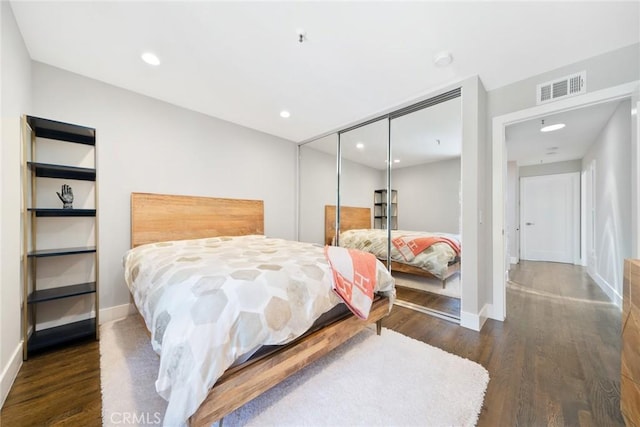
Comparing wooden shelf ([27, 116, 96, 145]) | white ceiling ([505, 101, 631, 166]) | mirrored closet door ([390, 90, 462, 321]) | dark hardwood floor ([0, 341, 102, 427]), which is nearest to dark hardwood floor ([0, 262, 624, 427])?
dark hardwood floor ([0, 341, 102, 427])

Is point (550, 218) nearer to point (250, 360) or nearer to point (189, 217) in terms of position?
point (250, 360)

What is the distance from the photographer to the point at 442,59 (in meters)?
2.08

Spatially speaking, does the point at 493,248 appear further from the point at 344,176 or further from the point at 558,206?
the point at 558,206

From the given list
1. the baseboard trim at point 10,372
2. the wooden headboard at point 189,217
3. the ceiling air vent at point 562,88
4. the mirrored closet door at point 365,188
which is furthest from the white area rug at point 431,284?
the baseboard trim at point 10,372

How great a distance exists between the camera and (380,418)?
1.27 m

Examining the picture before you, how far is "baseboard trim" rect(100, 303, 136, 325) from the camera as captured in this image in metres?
2.46

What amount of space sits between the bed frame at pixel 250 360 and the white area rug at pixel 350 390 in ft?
0.55

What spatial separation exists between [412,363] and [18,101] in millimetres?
3462

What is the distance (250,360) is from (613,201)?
461cm

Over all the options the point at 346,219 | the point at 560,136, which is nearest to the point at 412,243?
the point at 346,219

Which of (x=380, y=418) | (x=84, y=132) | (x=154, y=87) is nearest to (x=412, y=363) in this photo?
(x=380, y=418)

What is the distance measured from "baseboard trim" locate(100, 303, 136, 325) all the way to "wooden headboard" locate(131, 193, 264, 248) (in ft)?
2.20

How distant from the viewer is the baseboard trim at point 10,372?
54.8 inches

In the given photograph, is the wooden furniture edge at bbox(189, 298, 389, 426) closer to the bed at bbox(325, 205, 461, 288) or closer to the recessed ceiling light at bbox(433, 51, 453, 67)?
the bed at bbox(325, 205, 461, 288)
